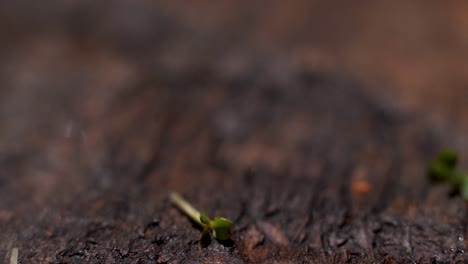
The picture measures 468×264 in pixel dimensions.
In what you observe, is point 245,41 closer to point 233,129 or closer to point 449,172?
point 233,129

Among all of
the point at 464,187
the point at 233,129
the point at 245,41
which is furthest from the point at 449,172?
the point at 245,41

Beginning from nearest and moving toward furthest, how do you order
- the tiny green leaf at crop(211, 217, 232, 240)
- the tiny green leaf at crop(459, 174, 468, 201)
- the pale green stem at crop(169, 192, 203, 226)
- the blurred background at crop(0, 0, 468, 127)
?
the tiny green leaf at crop(211, 217, 232, 240) → the pale green stem at crop(169, 192, 203, 226) → the tiny green leaf at crop(459, 174, 468, 201) → the blurred background at crop(0, 0, 468, 127)

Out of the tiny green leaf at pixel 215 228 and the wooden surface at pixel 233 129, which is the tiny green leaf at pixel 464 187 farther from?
the tiny green leaf at pixel 215 228

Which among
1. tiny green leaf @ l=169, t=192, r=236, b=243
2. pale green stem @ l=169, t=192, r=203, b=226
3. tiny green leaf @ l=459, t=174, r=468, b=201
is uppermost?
tiny green leaf @ l=459, t=174, r=468, b=201

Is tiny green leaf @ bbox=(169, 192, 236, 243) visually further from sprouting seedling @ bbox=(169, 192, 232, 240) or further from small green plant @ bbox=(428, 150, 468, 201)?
small green plant @ bbox=(428, 150, 468, 201)

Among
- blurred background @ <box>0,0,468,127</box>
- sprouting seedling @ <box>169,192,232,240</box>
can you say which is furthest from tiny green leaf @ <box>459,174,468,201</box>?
sprouting seedling @ <box>169,192,232,240</box>

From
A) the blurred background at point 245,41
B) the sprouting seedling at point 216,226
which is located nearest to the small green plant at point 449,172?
the blurred background at point 245,41
